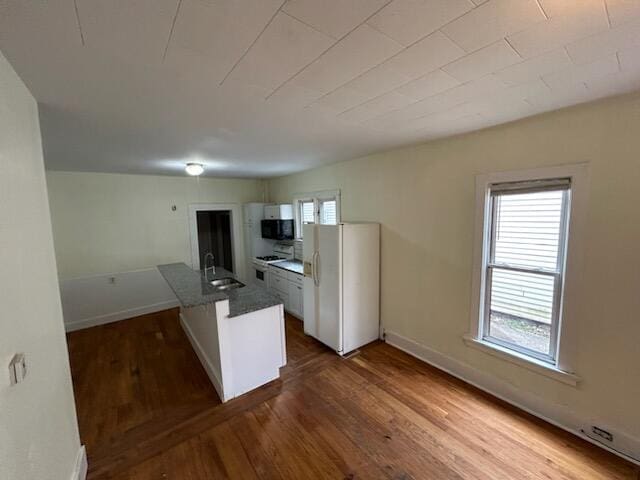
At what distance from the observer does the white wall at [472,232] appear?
1.80 metres

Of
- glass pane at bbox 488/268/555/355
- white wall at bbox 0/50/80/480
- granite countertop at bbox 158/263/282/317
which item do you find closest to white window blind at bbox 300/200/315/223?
granite countertop at bbox 158/263/282/317

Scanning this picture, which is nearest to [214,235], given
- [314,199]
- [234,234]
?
[234,234]

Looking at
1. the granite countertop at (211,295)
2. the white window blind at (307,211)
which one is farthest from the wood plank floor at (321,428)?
the white window blind at (307,211)

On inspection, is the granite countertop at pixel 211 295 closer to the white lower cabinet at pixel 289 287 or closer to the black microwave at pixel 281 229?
the white lower cabinet at pixel 289 287

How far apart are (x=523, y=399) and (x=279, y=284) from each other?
3486 mm

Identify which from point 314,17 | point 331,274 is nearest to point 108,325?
point 331,274

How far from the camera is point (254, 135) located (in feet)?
8.11

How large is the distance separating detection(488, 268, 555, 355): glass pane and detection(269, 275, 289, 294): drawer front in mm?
2944

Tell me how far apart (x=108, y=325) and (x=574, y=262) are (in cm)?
596

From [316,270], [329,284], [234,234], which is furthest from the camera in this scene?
[234,234]

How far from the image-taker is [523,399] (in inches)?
92.0

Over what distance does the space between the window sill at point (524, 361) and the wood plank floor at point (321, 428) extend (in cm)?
41

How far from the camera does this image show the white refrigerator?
10.5ft

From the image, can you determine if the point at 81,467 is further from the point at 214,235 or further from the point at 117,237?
the point at 214,235
